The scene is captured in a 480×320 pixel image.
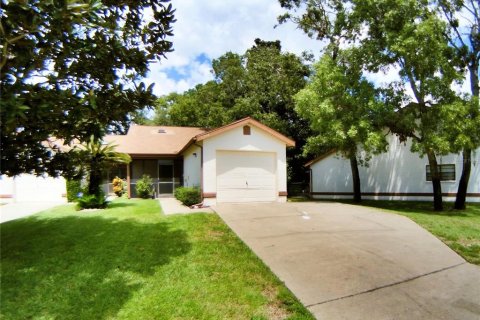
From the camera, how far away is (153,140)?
22.2 m

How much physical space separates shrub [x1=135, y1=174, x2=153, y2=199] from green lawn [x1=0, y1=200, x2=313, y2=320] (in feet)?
29.6

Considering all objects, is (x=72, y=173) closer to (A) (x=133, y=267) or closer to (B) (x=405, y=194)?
(A) (x=133, y=267)

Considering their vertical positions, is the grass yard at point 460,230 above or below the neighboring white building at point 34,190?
below

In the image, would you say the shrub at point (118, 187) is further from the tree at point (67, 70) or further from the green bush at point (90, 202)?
the tree at point (67, 70)

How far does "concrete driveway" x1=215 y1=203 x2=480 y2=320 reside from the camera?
4742mm

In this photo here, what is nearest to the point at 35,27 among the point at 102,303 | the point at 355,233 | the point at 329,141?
the point at 102,303

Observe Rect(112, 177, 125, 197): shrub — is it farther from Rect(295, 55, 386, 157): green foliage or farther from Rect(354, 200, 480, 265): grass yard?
Rect(354, 200, 480, 265): grass yard

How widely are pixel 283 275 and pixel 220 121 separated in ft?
73.2

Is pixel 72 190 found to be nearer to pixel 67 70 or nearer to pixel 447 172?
pixel 67 70

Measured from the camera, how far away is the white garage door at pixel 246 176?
1409 cm

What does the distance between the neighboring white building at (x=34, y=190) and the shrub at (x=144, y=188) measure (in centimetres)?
547

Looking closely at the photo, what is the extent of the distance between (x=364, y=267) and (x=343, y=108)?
10.1m

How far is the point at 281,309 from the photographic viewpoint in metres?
4.69

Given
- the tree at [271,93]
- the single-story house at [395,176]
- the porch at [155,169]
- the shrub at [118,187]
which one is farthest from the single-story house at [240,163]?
the tree at [271,93]
